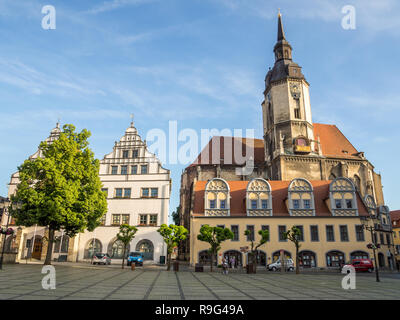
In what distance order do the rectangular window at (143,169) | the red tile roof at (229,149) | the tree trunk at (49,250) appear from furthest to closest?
the red tile roof at (229,149)
the rectangular window at (143,169)
the tree trunk at (49,250)

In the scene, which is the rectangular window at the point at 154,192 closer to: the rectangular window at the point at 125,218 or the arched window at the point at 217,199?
the rectangular window at the point at 125,218

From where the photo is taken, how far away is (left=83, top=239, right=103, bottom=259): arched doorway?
1527 inches

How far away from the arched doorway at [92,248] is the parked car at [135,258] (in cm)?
624

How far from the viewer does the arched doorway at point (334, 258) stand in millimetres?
34656

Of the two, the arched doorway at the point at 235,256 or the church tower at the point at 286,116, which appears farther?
the church tower at the point at 286,116

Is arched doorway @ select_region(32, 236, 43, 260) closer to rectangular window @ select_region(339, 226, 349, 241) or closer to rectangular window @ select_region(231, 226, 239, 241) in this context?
rectangular window @ select_region(231, 226, 239, 241)

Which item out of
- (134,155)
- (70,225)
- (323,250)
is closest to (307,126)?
(323,250)

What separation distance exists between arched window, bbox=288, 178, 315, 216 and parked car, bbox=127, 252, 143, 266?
19.3 metres

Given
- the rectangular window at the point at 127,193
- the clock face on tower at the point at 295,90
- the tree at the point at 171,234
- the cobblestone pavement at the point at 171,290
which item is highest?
the clock face on tower at the point at 295,90

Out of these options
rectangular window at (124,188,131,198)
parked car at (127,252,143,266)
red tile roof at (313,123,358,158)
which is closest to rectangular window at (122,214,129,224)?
rectangular window at (124,188,131,198)

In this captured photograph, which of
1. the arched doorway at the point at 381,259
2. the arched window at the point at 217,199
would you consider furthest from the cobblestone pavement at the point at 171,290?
the arched doorway at the point at 381,259

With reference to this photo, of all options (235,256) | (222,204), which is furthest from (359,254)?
(222,204)

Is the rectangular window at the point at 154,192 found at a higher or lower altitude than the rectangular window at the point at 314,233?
Result: higher
